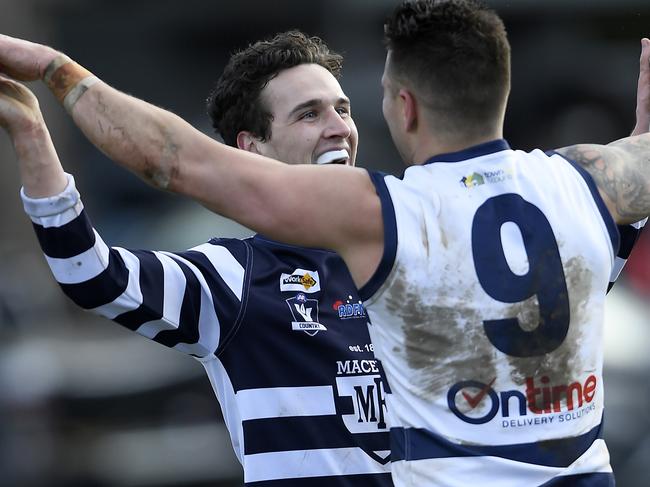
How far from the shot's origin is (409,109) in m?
3.67

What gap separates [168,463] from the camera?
830cm

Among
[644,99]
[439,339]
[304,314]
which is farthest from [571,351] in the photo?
[644,99]

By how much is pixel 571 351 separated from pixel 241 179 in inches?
42.0

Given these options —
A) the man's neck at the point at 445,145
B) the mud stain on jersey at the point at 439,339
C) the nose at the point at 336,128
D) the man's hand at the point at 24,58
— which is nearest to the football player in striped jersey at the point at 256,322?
the man's hand at the point at 24,58

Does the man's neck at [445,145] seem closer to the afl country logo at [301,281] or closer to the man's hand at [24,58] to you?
the afl country logo at [301,281]

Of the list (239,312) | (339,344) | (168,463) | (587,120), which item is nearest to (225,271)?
(239,312)

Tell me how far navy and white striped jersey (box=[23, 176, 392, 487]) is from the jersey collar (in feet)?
3.02

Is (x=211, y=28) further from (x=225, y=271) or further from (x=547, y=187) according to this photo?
(x=547, y=187)

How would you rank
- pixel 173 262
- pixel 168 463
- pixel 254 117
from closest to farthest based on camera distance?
pixel 173 262 → pixel 254 117 → pixel 168 463

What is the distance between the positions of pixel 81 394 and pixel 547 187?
217 inches

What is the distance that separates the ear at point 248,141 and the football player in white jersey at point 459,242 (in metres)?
1.44

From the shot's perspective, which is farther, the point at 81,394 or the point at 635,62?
the point at 635,62

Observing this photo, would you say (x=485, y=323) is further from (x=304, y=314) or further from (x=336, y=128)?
(x=336, y=128)

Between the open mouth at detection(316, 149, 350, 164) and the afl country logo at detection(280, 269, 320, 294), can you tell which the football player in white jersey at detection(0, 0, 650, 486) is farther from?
the open mouth at detection(316, 149, 350, 164)
